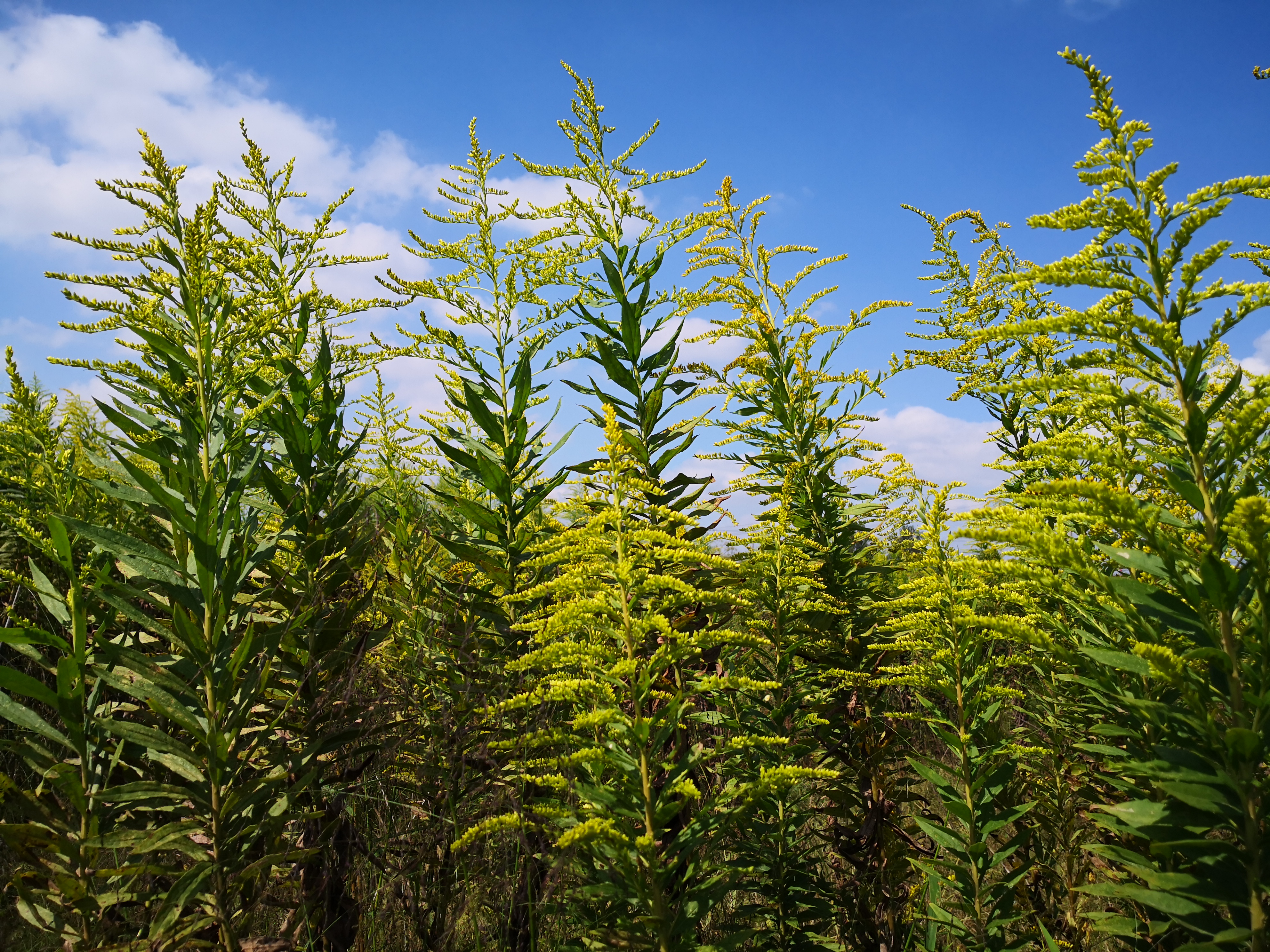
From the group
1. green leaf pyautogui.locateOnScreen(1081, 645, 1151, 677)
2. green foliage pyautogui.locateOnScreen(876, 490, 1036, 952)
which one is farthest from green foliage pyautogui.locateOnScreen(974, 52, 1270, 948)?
green foliage pyautogui.locateOnScreen(876, 490, 1036, 952)

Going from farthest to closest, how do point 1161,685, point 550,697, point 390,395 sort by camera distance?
point 390,395, point 1161,685, point 550,697

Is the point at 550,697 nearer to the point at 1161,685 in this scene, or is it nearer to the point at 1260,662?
the point at 1260,662

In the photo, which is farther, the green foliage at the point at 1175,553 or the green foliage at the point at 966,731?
the green foliage at the point at 966,731

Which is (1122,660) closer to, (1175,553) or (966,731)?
(1175,553)

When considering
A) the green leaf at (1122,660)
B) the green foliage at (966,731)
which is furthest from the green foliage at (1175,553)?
the green foliage at (966,731)

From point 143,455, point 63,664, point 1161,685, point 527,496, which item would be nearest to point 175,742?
point 63,664

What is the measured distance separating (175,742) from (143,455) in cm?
84

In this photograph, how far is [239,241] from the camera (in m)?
3.07

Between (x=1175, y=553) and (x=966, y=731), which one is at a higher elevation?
(x=1175, y=553)

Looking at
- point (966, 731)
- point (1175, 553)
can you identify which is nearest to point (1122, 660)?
point (1175, 553)

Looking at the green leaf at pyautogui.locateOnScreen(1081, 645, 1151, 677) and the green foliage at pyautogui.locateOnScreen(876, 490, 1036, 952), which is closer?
the green leaf at pyautogui.locateOnScreen(1081, 645, 1151, 677)

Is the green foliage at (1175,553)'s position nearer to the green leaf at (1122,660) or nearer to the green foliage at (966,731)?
the green leaf at (1122,660)

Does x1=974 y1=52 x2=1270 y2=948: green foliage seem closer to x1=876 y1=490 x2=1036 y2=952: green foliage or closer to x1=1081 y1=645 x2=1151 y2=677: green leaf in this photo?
x1=1081 y1=645 x2=1151 y2=677: green leaf

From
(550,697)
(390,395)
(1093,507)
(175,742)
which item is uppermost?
(390,395)
